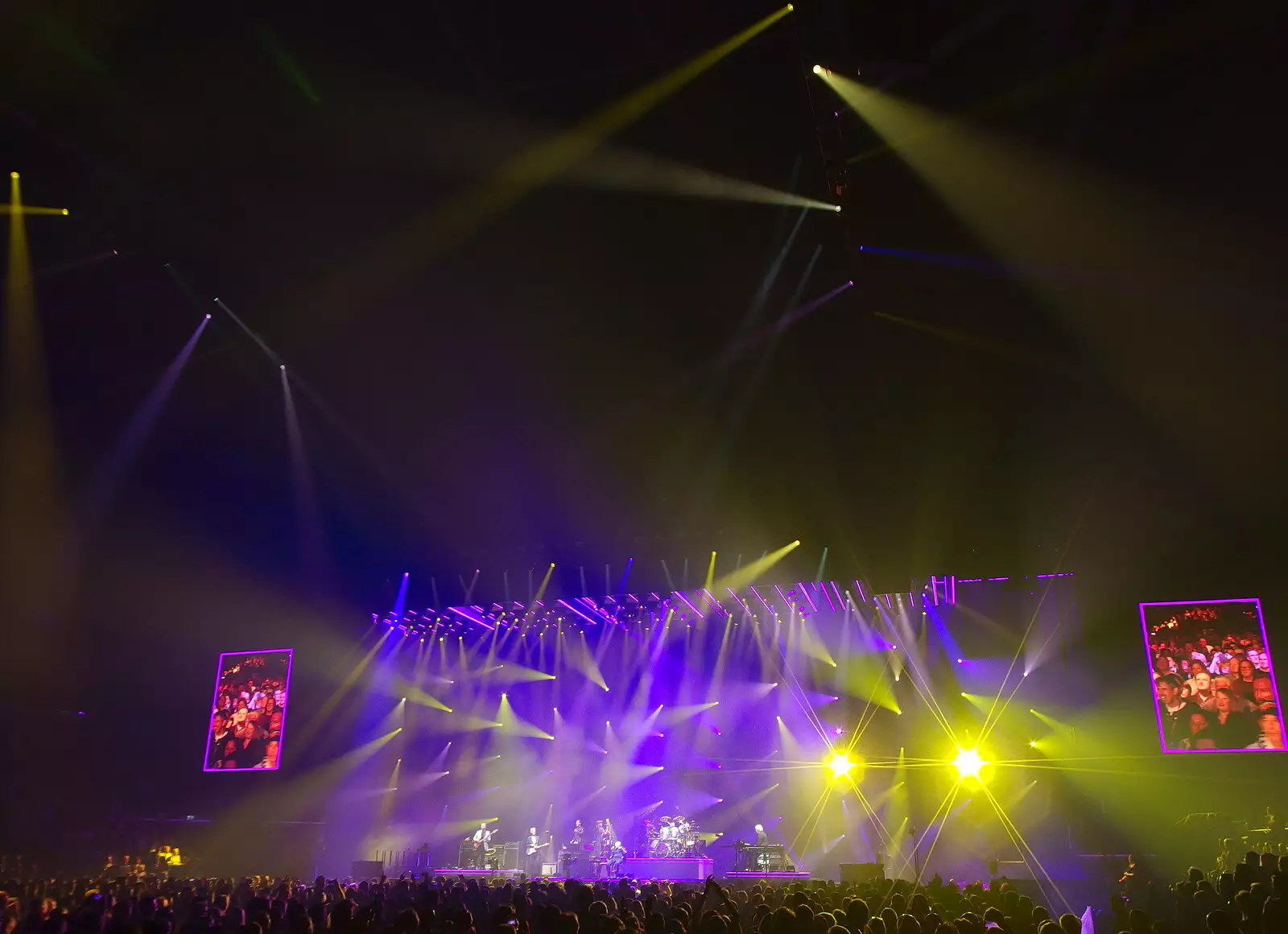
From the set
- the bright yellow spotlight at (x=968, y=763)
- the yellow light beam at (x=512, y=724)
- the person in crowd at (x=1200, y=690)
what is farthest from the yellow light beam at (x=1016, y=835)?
the yellow light beam at (x=512, y=724)

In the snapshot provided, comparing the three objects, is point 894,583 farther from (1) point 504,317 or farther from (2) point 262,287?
(2) point 262,287

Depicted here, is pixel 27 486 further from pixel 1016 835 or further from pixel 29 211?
pixel 1016 835

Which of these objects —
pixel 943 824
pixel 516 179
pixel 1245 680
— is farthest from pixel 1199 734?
pixel 516 179

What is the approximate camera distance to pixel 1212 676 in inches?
527

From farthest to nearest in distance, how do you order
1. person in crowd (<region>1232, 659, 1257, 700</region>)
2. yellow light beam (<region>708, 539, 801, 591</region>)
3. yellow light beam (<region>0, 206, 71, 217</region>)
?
1. yellow light beam (<region>708, 539, 801, 591</region>)
2. person in crowd (<region>1232, 659, 1257, 700</region>)
3. yellow light beam (<region>0, 206, 71, 217</region>)

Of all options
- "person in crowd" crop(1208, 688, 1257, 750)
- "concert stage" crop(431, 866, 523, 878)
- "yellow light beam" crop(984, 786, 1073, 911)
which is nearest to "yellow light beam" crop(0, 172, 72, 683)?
"concert stage" crop(431, 866, 523, 878)

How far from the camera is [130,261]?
9188 mm

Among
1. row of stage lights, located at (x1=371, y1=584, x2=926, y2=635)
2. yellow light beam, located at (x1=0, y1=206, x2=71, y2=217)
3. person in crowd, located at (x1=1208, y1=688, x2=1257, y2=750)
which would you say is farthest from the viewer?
row of stage lights, located at (x1=371, y1=584, x2=926, y2=635)

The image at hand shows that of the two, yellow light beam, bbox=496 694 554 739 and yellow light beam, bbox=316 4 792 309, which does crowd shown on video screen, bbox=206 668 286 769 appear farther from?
yellow light beam, bbox=316 4 792 309

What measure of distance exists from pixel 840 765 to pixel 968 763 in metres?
2.57

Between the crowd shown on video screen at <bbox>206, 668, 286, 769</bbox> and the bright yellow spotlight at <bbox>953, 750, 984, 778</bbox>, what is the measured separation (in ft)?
45.6

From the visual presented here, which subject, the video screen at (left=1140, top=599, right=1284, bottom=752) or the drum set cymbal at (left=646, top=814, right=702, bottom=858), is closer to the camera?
the video screen at (left=1140, top=599, right=1284, bottom=752)

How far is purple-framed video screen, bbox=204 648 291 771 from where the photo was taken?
17484 millimetres

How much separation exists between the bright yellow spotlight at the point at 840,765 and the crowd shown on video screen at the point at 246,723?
1169cm
